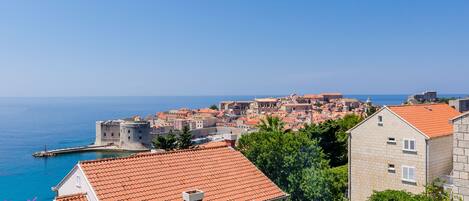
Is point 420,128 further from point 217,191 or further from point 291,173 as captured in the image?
point 217,191

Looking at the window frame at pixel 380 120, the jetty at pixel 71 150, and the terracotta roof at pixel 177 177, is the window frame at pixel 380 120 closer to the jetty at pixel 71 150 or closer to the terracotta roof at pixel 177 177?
the terracotta roof at pixel 177 177

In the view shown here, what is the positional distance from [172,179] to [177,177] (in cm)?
Result: 26

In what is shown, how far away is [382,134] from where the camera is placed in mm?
23672

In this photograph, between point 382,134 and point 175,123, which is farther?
point 175,123

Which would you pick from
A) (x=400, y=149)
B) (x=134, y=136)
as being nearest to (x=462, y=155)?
(x=400, y=149)

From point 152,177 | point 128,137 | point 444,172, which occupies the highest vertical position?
point 152,177

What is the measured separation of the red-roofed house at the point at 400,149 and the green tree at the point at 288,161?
449 cm

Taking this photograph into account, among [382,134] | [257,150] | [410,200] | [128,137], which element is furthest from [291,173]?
[128,137]

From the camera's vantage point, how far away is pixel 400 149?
2275 centimetres

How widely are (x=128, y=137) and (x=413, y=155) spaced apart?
9386 centimetres

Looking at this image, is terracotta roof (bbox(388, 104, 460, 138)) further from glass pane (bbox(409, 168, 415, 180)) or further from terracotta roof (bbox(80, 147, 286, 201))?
terracotta roof (bbox(80, 147, 286, 201))

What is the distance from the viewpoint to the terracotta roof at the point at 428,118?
73.1ft

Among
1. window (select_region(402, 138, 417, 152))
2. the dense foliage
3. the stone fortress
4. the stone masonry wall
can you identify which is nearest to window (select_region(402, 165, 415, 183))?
window (select_region(402, 138, 417, 152))

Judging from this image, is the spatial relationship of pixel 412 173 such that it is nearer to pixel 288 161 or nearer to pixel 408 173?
pixel 408 173
